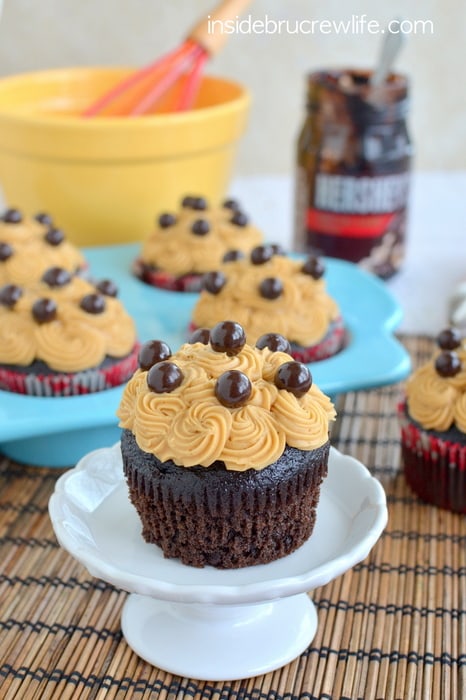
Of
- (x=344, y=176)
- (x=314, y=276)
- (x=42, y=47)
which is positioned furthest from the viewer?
(x=42, y=47)

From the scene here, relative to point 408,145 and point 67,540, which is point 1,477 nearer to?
point 67,540

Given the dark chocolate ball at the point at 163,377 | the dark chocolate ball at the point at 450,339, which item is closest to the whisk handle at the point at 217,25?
the dark chocolate ball at the point at 450,339

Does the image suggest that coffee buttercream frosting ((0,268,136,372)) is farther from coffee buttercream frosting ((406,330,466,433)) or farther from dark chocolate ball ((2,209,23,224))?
coffee buttercream frosting ((406,330,466,433))

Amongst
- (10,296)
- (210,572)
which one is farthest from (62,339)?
(210,572)

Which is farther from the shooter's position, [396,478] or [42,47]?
[42,47]

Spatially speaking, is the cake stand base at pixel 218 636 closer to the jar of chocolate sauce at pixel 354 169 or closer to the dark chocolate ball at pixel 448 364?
the dark chocolate ball at pixel 448 364

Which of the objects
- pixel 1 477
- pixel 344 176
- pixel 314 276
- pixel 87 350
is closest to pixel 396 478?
pixel 314 276

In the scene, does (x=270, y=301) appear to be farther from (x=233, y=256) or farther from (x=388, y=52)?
(x=388, y=52)
